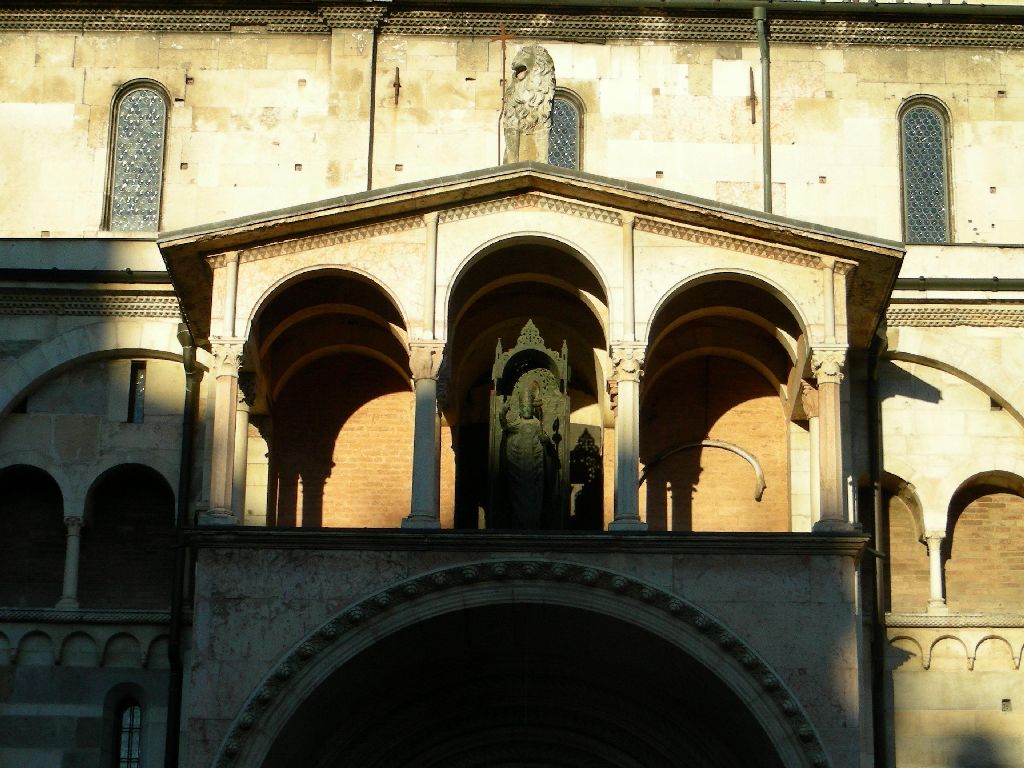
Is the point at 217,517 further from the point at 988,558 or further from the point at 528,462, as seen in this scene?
the point at 988,558

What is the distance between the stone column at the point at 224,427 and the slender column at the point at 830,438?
570 centimetres

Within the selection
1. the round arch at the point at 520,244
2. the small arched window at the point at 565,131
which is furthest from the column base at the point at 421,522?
the small arched window at the point at 565,131

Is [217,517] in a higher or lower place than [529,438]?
lower

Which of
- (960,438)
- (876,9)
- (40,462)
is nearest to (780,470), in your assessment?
(960,438)

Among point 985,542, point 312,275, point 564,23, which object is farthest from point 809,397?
point 564,23

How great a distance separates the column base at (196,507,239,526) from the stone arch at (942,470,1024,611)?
25.8 ft

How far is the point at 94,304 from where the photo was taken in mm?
26297

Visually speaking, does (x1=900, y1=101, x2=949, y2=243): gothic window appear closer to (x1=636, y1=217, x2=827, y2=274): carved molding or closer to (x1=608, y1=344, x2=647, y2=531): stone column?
(x1=636, y1=217, x2=827, y2=274): carved molding

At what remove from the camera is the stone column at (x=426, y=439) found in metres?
22.7

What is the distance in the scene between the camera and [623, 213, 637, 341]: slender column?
23312mm

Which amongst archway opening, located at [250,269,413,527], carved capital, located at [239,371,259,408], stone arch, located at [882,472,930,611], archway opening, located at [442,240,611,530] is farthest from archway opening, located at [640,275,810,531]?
carved capital, located at [239,371,259,408]

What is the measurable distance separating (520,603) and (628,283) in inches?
134

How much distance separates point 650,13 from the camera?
27.7m

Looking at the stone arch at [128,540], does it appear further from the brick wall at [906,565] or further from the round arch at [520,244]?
the brick wall at [906,565]
